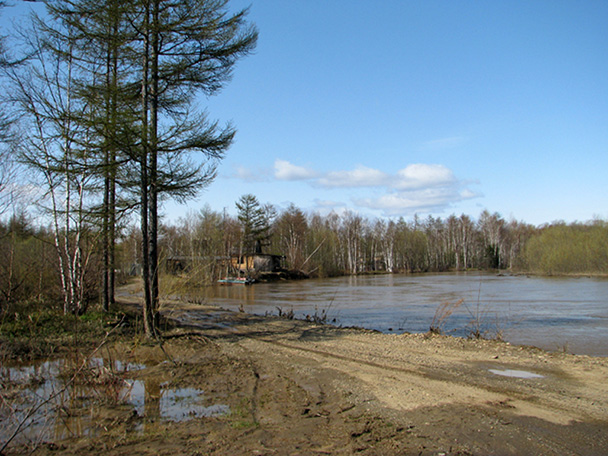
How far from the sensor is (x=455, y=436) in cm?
455

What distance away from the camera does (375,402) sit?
5766 millimetres

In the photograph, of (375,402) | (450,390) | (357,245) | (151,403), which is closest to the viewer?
(375,402)

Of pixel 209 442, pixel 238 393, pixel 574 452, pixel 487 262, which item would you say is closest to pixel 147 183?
pixel 238 393

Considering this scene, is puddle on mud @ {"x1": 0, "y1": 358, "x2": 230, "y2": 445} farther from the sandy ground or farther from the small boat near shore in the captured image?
the small boat near shore

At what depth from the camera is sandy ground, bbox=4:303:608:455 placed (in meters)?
4.46

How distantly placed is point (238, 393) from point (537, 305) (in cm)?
1992

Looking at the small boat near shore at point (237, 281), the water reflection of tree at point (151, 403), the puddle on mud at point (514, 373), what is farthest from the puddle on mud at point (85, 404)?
the small boat near shore at point (237, 281)

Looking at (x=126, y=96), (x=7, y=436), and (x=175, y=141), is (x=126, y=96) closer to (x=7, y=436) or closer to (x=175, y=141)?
(x=175, y=141)

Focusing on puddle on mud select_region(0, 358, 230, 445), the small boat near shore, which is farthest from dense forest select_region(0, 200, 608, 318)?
puddle on mud select_region(0, 358, 230, 445)

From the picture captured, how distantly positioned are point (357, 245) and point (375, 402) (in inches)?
2844

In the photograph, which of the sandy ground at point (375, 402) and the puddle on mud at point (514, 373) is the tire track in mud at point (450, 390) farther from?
the puddle on mud at point (514, 373)

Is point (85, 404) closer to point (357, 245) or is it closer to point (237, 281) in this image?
point (237, 281)

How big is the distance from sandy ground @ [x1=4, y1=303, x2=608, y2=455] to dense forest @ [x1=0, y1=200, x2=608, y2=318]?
32.4 feet

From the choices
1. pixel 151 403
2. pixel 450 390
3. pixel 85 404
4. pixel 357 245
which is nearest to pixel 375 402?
pixel 450 390
